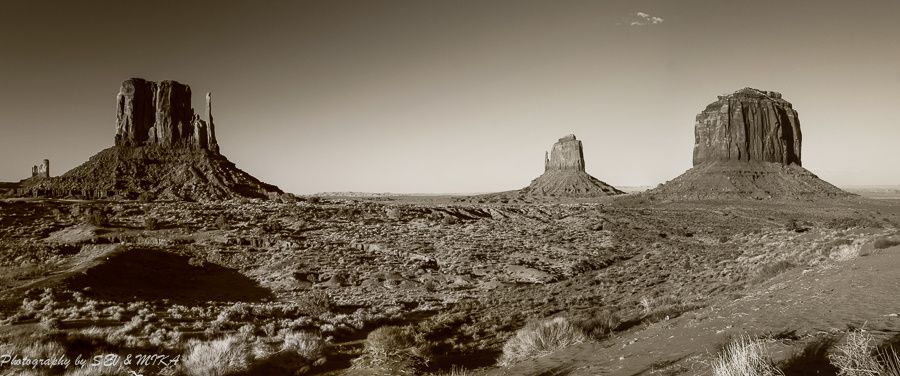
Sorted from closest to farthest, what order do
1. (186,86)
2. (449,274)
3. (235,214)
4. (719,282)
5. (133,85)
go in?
(719,282)
(449,274)
(235,214)
(133,85)
(186,86)

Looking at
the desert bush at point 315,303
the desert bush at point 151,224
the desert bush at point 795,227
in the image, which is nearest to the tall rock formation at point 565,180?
the desert bush at point 795,227

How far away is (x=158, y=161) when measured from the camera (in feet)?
195

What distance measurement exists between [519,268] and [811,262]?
466 inches

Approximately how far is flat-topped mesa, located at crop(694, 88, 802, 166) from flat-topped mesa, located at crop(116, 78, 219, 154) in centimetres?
9194

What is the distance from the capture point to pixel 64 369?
8.56 meters

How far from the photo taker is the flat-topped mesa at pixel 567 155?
128 metres

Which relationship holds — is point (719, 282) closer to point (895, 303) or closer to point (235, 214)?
point (895, 303)

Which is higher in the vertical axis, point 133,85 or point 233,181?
point 133,85

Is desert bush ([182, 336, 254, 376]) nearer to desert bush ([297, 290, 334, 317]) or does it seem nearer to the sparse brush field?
the sparse brush field

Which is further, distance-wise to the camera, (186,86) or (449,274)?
(186,86)

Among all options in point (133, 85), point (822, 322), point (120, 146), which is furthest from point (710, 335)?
point (133, 85)

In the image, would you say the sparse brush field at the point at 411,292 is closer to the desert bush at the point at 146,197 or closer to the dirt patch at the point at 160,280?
the dirt patch at the point at 160,280

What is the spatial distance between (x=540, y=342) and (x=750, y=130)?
100 meters

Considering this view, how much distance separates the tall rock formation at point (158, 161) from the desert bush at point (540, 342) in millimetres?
49650
